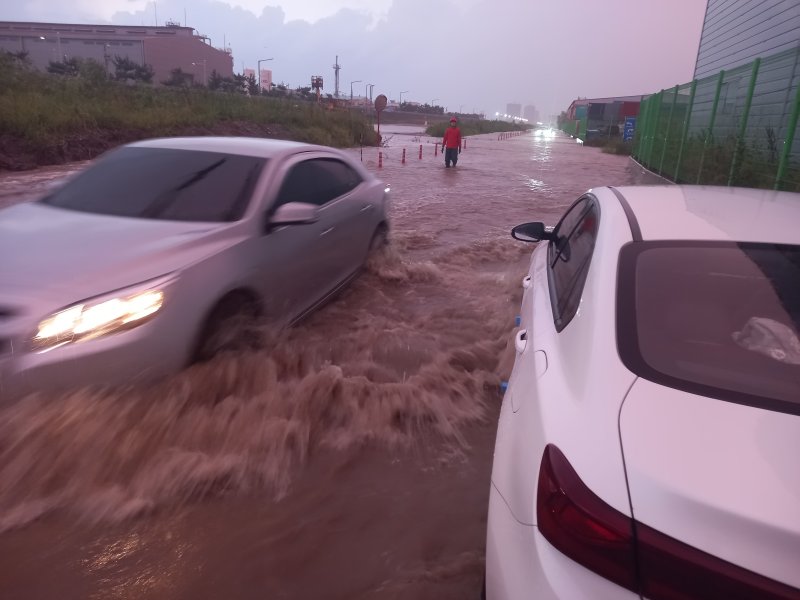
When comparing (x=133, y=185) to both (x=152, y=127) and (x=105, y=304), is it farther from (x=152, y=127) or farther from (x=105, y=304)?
(x=152, y=127)

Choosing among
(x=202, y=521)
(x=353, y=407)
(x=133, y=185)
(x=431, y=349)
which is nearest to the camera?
(x=202, y=521)

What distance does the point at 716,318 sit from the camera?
6.52 ft

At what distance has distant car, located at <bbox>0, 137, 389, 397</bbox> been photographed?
2811mm

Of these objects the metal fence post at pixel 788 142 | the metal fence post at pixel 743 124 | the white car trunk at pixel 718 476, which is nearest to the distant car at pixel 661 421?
the white car trunk at pixel 718 476

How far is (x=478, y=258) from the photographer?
8445 millimetres

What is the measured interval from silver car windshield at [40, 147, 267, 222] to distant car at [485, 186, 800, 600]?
251 centimetres

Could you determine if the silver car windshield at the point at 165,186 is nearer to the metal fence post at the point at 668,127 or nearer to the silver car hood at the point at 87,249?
the silver car hood at the point at 87,249

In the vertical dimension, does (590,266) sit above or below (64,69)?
below

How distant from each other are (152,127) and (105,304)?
20.8 m

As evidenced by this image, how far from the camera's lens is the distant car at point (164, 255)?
281 centimetres

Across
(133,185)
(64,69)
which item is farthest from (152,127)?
(64,69)

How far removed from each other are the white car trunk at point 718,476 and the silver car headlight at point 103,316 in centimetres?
245

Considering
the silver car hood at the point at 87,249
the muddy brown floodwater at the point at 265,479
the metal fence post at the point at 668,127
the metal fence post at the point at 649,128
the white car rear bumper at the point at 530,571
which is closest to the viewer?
the white car rear bumper at the point at 530,571

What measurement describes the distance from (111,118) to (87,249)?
64.5 feet
